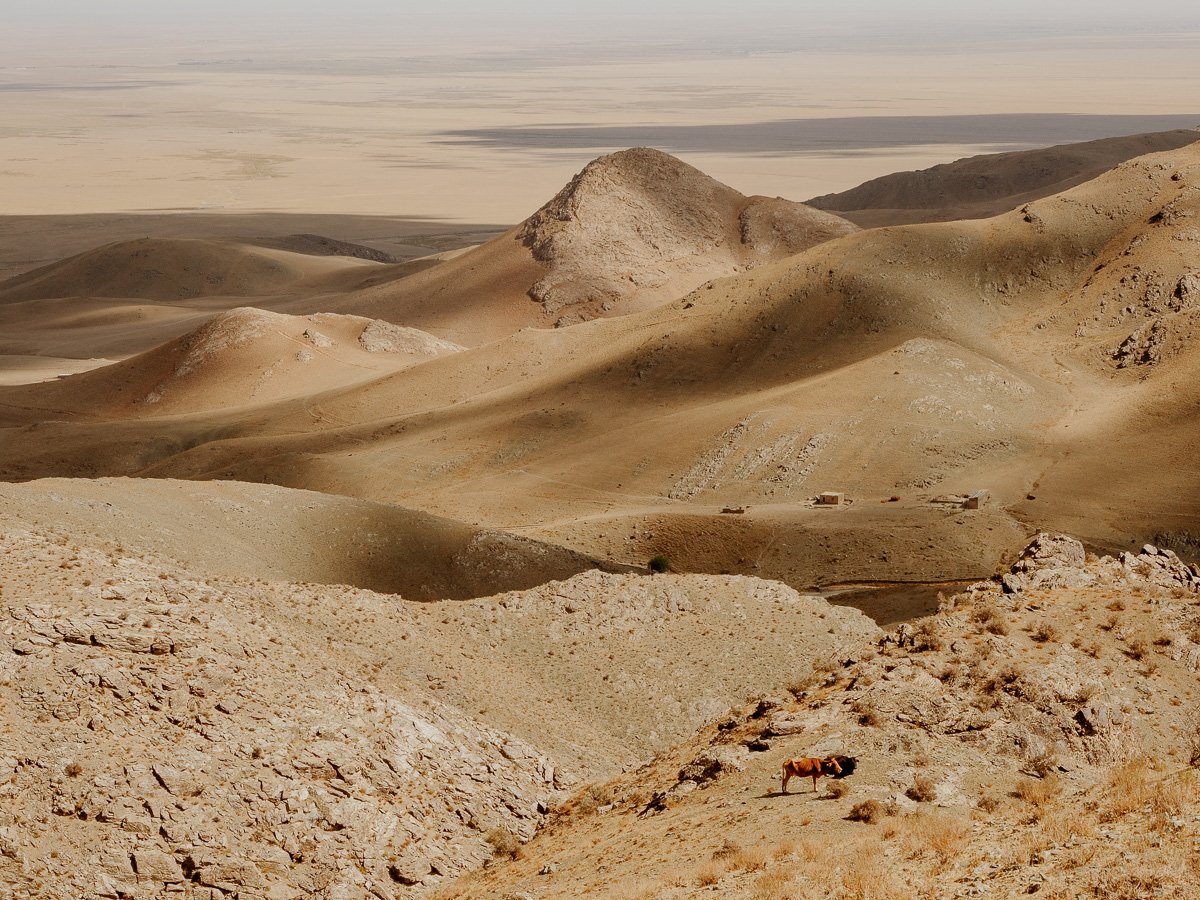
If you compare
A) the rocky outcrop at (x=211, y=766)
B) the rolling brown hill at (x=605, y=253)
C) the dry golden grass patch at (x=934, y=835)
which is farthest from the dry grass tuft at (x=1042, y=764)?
the rolling brown hill at (x=605, y=253)

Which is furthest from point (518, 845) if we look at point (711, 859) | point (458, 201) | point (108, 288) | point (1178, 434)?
point (458, 201)

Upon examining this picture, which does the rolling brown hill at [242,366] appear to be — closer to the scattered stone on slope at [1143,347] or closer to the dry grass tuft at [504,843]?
the scattered stone on slope at [1143,347]

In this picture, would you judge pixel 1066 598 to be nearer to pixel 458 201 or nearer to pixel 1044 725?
pixel 1044 725

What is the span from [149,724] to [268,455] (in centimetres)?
3238

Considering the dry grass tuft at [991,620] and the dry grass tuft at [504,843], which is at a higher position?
the dry grass tuft at [991,620]

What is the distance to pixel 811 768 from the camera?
14711 millimetres

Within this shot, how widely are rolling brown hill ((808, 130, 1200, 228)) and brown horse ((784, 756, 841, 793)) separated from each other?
9922 cm

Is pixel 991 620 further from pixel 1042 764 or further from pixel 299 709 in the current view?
pixel 299 709

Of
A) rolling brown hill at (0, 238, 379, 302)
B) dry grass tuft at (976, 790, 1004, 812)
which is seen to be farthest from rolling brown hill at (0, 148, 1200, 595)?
rolling brown hill at (0, 238, 379, 302)

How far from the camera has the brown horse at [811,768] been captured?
48.3 ft

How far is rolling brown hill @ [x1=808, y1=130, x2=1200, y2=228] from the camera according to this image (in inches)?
4505

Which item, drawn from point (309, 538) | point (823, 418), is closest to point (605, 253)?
point (823, 418)

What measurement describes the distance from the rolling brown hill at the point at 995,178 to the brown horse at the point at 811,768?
99.2 m

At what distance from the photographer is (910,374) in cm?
4634
